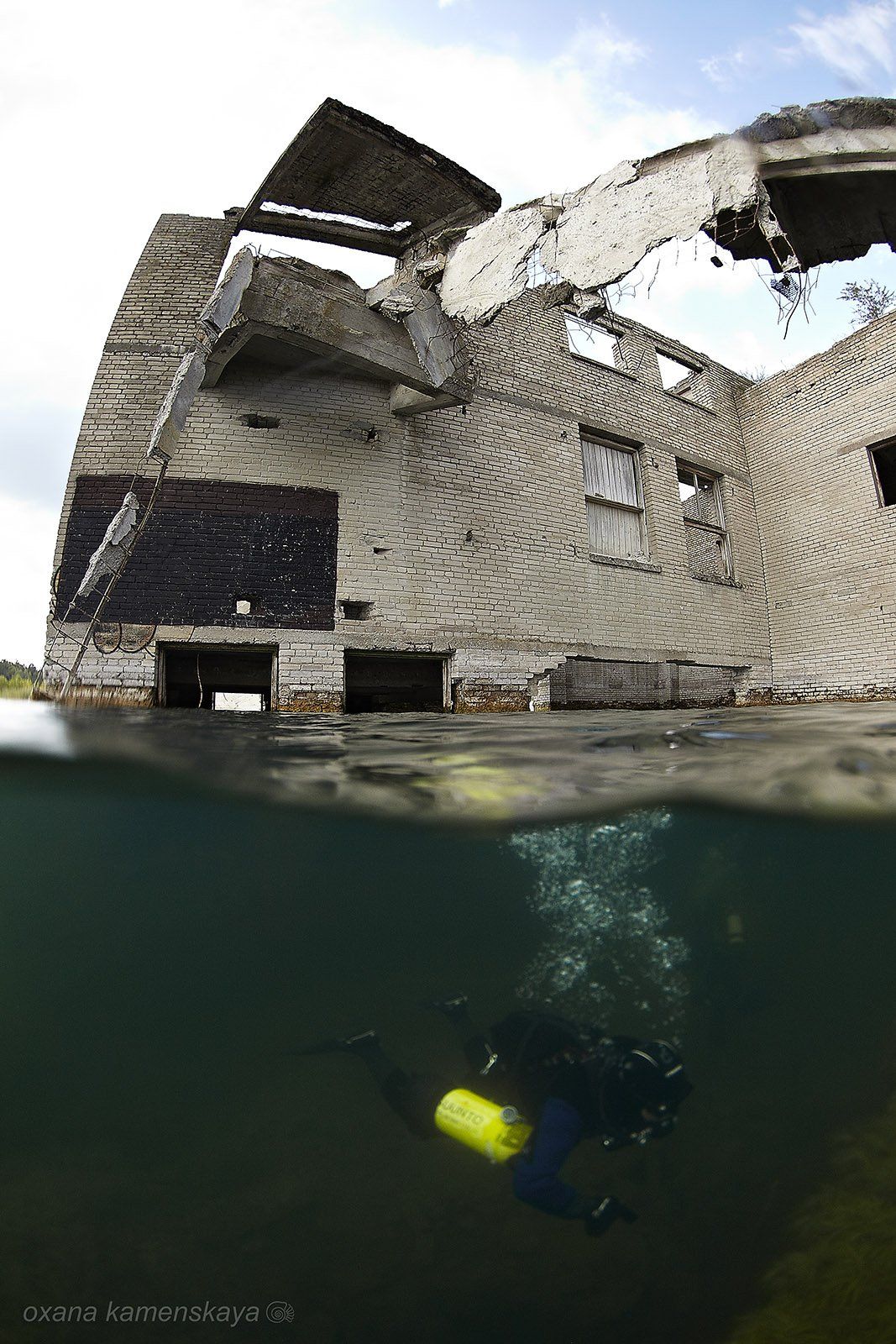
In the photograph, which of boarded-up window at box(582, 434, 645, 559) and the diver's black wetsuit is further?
boarded-up window at box(582, 434, 645, 559)

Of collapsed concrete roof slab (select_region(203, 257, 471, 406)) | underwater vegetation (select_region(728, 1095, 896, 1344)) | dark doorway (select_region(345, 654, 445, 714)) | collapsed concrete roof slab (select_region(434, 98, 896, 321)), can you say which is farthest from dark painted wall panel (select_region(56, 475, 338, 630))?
underwater vegetation (select_region(728, 1095, 896, 1344))

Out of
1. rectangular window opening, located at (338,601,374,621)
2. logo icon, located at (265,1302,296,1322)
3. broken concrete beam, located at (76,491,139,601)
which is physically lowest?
logo icon, located at (265,1302,296,1322)

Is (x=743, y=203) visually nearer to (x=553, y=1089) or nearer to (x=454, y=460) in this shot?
(x=454, y=460)

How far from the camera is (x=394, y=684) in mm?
9438

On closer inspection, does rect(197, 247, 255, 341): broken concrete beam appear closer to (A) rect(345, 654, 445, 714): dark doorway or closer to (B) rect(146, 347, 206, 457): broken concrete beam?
(B) rect(146, 347, 206, 457): broken concrete beam

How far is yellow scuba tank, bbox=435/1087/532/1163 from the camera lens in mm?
3695

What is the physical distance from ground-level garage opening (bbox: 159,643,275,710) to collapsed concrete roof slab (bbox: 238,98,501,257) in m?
6.22

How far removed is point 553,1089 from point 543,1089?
0.09m

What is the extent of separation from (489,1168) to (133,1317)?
3539 millimetres

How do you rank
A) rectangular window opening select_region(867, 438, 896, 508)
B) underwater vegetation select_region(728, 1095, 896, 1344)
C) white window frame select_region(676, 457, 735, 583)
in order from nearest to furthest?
1. underwater vegetation select_region(728, 1095, 896, 1344)
2. rectangular window opening select_region(867, 438, 896, 508)
3. white window frame select_region(676, 457, 735, 583)

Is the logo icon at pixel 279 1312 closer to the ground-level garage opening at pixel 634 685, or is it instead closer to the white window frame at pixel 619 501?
the ground-level garage opening at pixel 634 685

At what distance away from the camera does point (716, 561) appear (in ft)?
41.8

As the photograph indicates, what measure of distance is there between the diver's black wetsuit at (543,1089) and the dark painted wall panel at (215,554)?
5.21 meters

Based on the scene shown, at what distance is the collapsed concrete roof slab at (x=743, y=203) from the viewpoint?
5773 mm
